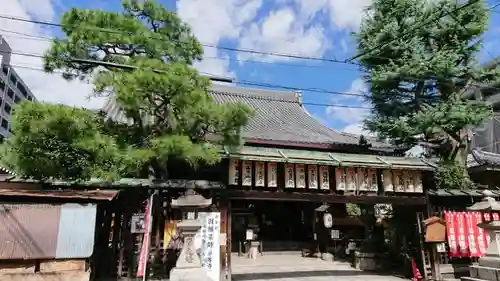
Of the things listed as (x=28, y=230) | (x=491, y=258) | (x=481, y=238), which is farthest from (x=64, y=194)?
(x=481, y=238)

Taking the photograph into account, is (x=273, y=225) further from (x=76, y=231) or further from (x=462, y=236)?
(x=76, y=231)

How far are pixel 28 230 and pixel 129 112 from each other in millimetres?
4470

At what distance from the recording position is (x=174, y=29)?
12727 mm

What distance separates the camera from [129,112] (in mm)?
10828

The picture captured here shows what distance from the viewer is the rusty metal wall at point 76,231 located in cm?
1040

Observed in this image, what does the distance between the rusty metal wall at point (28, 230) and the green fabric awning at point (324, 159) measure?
5843 millimetres

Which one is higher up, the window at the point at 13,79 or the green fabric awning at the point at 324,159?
the window at the point at 13,79

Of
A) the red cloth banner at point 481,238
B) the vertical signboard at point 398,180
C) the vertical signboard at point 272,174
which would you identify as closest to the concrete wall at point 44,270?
the vertical signboard at point 272,174

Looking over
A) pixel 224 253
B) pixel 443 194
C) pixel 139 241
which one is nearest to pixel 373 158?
pixel 443 194

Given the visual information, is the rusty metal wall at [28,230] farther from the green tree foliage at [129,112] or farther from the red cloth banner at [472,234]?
the red cloth banner at [472,234]

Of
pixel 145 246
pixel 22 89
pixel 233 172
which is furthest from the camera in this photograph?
pixel 22 89

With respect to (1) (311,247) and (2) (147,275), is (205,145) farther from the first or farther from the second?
(1) (311,247)

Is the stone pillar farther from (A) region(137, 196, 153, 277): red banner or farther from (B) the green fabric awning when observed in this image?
(B) the green fabric awning

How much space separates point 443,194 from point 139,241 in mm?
12165
